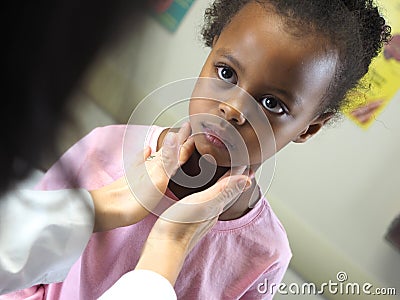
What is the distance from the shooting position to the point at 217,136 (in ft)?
1.20

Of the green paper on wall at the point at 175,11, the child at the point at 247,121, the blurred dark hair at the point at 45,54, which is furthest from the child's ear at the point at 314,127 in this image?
the blurred dark hair at the point at 45,54

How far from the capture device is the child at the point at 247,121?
348mm

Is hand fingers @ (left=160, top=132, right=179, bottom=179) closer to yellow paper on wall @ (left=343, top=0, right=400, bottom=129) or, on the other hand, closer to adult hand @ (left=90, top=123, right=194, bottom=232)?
adult hand @ (left=90, top=123, right=194, bottom=232)

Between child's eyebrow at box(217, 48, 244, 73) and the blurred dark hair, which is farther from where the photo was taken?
child's eyebrow at box(217, 48, 244, 73)

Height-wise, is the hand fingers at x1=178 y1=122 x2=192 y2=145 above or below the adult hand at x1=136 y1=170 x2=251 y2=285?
above

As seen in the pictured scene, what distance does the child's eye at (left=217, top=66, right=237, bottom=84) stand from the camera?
14.0 inches

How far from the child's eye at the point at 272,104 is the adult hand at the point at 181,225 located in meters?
0.05

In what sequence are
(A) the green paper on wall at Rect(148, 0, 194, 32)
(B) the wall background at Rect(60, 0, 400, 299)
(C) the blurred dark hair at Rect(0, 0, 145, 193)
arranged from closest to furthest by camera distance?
(C) the blurred dark hair at Rect(0, 0, 145, 193) → (A) the green paper on wall at Rect(148, 0, 194, 32) → (B) the wall background at Rect(60, 0, 400, 299)

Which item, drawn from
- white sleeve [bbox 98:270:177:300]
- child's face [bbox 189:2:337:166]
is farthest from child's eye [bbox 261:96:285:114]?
white sleeve [bbox 98:270:177:300]

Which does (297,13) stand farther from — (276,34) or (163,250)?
(163,250)

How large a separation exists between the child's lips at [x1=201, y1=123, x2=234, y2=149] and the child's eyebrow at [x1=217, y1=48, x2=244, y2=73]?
0.04m

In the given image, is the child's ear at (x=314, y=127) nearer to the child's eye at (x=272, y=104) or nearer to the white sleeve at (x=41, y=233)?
the child's eye at (x=272, y=104)

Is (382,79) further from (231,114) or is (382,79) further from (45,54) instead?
(45,54)

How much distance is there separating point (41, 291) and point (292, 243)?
210 millimetres
